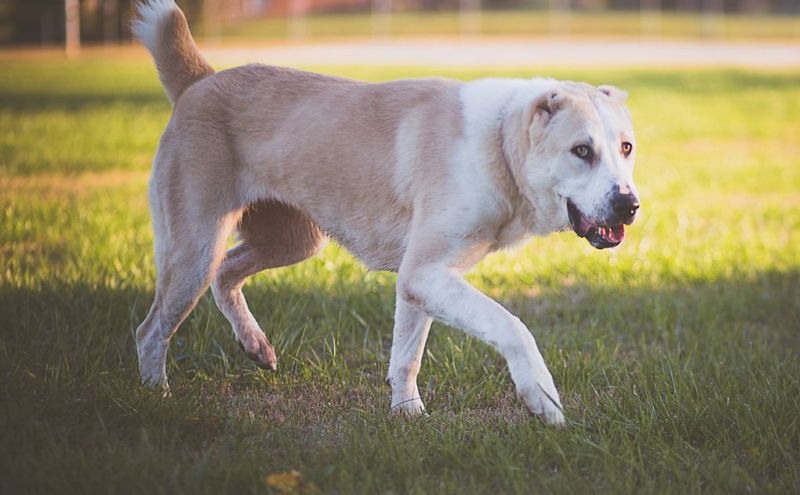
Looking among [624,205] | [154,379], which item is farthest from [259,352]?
[624,205]

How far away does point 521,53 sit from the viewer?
36188mm

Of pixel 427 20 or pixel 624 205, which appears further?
pixel 427 20

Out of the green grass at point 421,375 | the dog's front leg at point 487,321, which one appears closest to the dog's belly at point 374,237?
the dog's front leg at point 487,321

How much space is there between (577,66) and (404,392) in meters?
25.1

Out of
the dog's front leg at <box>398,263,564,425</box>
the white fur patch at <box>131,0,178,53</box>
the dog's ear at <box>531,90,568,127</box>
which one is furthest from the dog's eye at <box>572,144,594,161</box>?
the white fur patch at <box>131,0,178,53</box>

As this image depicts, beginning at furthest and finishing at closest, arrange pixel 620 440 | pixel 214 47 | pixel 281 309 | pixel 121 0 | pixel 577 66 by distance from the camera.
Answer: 1. pixel 214 47
2. pixel 121 0
3. pixel 577 66
4. pixel 281 309
5. pixel 620 440

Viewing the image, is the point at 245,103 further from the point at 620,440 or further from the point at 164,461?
the point at 620,440

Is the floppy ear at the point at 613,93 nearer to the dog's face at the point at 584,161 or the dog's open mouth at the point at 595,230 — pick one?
the dog's face at the point at 584,161

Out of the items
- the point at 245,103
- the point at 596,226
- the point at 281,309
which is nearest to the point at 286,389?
the point at 281,309

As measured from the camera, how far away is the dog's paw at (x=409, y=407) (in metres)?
4.32

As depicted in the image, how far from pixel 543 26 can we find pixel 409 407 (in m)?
46.2

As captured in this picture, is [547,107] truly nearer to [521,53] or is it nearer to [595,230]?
[595,230]

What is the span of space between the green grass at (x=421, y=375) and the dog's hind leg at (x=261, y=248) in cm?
26

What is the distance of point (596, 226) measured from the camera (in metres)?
3.93
